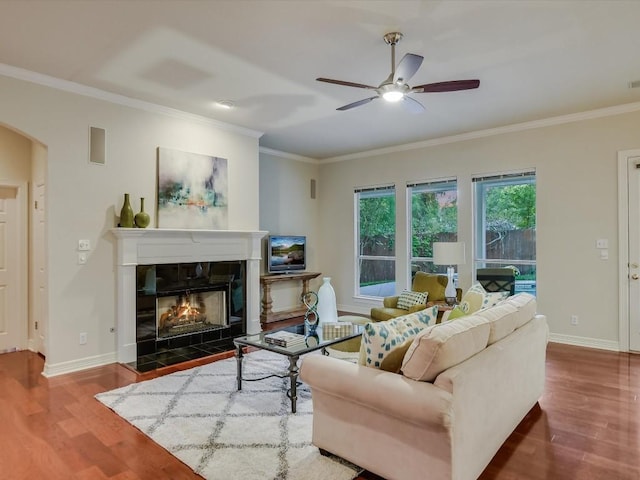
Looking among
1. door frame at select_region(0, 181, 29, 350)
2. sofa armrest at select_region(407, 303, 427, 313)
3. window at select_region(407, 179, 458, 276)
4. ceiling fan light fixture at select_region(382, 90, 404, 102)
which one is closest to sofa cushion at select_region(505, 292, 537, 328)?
ceiling fan light fixture at select_region(382, 90, 404, 102)

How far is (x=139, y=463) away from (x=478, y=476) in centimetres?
195

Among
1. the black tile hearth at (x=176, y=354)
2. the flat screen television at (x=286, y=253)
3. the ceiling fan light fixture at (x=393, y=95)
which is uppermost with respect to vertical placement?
the ceiling fan light fixture at (x=393, y=95)

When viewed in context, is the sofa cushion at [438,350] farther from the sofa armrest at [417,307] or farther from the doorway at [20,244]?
the doorway at [20,244]

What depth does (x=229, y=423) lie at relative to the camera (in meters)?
2.87

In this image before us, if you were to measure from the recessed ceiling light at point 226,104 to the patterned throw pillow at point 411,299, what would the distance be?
3220 mm

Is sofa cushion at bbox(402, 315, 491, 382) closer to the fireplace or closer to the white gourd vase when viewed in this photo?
the white gourd vase

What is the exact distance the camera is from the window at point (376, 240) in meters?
6.84

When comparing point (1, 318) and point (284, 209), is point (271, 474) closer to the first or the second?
point (1, 318)

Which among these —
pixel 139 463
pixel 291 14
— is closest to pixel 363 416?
pixel 139 463

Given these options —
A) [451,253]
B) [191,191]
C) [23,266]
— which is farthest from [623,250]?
[23,266]

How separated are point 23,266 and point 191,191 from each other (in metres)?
2.17

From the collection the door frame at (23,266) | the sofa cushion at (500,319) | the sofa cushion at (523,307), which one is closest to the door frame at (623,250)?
the sofa cushion at (523,307)

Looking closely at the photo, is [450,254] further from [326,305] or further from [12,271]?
[12,271]

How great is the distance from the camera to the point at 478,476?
7.18 ft
